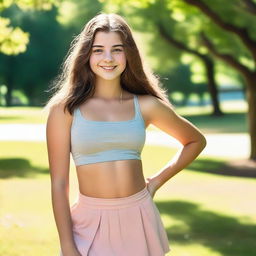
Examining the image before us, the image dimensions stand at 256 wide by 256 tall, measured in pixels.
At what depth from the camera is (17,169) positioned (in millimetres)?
15438

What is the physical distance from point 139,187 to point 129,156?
0.17 meters

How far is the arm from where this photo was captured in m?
3.38

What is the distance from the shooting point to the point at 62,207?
311cm

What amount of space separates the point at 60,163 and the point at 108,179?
0.23 metres

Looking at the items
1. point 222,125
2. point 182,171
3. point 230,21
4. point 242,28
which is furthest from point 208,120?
point 182,171

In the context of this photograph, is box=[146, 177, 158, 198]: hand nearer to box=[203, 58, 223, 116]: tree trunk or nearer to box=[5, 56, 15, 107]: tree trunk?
box=[203, 58, 223, 116]: tree trunk

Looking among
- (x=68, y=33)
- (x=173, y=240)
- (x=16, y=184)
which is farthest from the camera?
(x=68, y=33)

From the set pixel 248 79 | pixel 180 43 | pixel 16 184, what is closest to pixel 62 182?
pixel 16 184

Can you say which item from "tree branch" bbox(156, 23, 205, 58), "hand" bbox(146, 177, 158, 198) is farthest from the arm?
"tree branch" bbox(156, 23, 205, 58)

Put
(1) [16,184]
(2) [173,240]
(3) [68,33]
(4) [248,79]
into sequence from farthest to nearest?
(3) [68,33]
(4) [248,79]
(1) [16,184]
(2) [173,240]

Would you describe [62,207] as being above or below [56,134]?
below

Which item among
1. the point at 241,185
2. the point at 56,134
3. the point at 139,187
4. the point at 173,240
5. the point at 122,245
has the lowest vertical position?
the point at 241,185

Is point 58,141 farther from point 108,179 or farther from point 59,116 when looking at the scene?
point 108,179

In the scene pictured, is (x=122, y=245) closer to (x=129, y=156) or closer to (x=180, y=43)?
(x=129, y=156)
